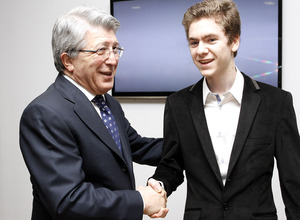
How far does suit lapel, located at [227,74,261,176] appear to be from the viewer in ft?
4.66

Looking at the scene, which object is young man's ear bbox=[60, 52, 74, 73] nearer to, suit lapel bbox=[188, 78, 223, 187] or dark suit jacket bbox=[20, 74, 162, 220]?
dark suit jacket bbox=[20, 74, 162, 220]

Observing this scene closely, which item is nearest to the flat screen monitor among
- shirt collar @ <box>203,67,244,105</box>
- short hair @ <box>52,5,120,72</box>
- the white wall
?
the white wall

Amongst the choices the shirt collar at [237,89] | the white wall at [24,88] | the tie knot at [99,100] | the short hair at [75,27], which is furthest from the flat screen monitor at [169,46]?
the short hair at [75,27]

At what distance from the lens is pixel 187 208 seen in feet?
5.08

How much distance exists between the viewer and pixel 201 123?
4.96 feet

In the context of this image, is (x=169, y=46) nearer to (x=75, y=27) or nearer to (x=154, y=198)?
(x=75, y=27)

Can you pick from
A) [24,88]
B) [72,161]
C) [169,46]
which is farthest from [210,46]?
[24,88]

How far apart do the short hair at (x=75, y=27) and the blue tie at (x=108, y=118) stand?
254 mm

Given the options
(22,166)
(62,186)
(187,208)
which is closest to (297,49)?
(187,208)

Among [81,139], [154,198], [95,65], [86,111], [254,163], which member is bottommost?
[154,198]

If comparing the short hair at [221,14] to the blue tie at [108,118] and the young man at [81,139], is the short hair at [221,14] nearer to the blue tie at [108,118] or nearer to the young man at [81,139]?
the young man at [81,139]

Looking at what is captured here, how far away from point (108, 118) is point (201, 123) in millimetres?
423

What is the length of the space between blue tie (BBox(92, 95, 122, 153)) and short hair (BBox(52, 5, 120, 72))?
0.83ft

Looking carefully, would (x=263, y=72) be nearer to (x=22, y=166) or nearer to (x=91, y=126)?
(x=91, y=126)
